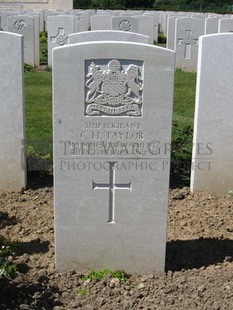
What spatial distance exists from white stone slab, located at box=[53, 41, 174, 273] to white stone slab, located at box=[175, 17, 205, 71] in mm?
11038

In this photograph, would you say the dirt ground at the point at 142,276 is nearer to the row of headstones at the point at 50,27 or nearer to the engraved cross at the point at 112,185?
the engraved cross at the point at 112,185

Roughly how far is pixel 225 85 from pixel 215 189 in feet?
3.54

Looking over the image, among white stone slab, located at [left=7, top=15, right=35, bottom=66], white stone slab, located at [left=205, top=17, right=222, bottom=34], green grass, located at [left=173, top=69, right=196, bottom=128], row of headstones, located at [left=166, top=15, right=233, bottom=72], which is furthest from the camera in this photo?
white stone slab, located at [left=205, top=17, right=222, bottom=34]

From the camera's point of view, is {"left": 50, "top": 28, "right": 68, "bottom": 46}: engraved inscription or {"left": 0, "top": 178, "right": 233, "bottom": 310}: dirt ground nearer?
{"left": 0, "top": 178, "right": 233, "bottom": 310}: dirt ground

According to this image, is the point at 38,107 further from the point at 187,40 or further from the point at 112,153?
the point at 187,40

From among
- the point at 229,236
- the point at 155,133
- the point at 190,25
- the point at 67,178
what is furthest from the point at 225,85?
the point at 190,25

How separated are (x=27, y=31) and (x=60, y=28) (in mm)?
1326

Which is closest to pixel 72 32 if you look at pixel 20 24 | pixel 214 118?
pixel 20 24

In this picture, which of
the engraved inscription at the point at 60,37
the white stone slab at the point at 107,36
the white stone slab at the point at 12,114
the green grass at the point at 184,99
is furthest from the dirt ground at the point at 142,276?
the engraved inscription at the point at 60,37

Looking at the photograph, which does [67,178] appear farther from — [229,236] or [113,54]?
[229,236]

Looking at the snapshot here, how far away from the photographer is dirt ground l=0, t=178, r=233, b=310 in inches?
142

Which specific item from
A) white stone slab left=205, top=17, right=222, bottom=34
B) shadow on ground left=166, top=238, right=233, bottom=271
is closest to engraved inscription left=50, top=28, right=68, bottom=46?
white stone slab left=205, top=17, right=222, bottom=34

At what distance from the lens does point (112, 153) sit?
3734 mm

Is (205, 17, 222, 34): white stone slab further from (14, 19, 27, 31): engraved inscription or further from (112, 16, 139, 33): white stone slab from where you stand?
(14, 19, 27, 31): engraved inscription
